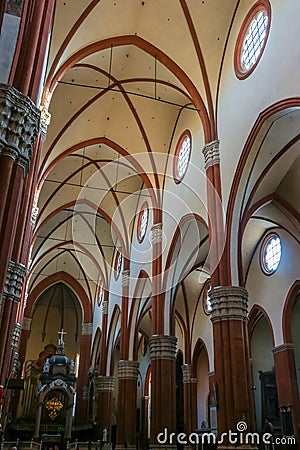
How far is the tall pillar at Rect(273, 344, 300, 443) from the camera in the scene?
17453mm

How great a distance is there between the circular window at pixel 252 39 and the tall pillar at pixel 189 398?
57.7 feet

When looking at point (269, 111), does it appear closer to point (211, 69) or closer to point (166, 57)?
point (211, 69)

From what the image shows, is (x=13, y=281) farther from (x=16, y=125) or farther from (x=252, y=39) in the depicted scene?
(x=252, y=39)

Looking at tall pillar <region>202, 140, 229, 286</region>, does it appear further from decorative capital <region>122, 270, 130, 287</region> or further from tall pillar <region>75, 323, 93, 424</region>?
tall pillar <region>75, 323, 93, 424</region>

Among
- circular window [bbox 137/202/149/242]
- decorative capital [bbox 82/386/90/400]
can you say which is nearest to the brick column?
circular window [bbox 137/202/149/242]

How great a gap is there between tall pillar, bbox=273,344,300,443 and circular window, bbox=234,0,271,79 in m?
10.8

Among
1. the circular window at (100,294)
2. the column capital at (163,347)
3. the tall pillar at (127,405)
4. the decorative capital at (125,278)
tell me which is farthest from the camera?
the circular window at (100,294)

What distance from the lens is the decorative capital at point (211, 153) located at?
1505 cm

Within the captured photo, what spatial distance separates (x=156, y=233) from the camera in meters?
20.1

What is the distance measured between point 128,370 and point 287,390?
24.8 ft

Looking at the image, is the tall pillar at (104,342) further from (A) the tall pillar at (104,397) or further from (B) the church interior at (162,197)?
(A) the tall pillar at (104,397)

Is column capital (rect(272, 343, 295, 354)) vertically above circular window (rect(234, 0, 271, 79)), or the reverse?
circular window (rect(234, 0, 271, 79))

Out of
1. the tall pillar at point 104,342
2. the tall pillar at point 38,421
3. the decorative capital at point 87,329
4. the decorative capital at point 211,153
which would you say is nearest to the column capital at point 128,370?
the tall pillar at point 104,342

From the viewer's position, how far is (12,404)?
30.2 metres
